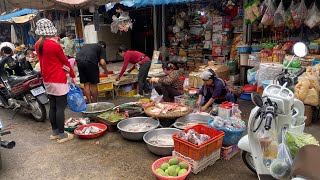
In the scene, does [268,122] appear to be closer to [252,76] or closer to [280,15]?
[252,76]

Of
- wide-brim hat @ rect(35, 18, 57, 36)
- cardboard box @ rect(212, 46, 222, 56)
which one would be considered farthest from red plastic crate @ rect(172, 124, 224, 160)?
cardboard box @ rect(212, 46, 222, 56)

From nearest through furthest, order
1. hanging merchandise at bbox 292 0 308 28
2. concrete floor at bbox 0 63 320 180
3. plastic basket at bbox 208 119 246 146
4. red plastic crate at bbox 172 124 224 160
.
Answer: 1. red plastic crate at bbox 172 124 224 160
2. concrete floor at bbox 0 63 320 180
3. plastic basket at bbox 208 119 246 146
4. hanging merchandise at bbox 292 0 308 28

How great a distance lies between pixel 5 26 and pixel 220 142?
22.9 m

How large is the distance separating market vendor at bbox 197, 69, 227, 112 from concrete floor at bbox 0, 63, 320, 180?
122 cm

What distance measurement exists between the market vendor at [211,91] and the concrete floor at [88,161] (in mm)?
1192

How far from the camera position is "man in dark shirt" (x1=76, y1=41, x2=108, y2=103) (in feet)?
19.4

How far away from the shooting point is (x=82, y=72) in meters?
6.04

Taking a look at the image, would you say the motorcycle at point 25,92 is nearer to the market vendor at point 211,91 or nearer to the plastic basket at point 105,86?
the plastic basket at point 105,86

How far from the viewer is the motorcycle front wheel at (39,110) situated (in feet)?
18.0

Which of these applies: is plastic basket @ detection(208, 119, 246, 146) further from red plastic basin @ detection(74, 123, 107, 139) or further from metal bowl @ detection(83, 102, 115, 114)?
metal bowl @ detection(83, 102, 115, 114)

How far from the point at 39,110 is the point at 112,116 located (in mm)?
1689

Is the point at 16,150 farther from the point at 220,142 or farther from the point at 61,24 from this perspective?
the point at 61,24

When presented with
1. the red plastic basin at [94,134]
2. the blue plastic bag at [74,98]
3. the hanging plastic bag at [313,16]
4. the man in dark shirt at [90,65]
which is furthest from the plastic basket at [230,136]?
the hanging plastic bag at [313,16]

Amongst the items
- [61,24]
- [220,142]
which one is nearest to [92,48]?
[220,142]
